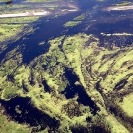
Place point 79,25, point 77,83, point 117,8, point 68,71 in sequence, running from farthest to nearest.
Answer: point 117,8, point 79,25, point 68,71, point 77,83

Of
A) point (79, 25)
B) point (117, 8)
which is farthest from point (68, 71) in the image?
point (117, 8)

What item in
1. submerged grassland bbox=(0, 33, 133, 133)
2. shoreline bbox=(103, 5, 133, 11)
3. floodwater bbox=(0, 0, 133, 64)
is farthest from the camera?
shoreline bbox=(103, 5, 133, 11)

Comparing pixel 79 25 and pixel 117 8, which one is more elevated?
pixel 117 8

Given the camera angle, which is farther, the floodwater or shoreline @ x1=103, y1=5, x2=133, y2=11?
shoreline @ x1=103, y1=5, x2=133, y2=11

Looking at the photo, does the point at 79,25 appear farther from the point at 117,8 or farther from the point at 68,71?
the point at 68,71

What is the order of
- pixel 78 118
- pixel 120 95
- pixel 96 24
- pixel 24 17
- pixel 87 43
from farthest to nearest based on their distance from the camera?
pixel 24 17
pixel 96 24
pixel 87 43
pixel 120 95
pixel 78 118

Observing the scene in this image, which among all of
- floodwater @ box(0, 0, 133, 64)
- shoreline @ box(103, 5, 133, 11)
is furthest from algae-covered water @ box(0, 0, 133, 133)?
shoreline @ box(103, 5, 133, 11)

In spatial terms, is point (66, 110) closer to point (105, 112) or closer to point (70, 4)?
point (105, 112)

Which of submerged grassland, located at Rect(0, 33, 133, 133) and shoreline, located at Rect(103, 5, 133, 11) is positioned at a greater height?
shoreline, located at Rect(103, 5, 133, 11)

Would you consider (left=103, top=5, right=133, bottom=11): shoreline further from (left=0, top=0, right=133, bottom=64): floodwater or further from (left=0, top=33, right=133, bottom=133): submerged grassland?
(left=0, top=33, right=133, bottom=133): submerged grassland

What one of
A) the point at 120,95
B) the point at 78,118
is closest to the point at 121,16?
the point at 120,95

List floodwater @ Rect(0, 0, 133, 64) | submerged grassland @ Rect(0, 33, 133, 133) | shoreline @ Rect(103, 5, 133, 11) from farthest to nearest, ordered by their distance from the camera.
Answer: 1. shoreline @ Rect(103, 5, 133, 11)
2. floodwater @ Rect(0, 0, 133, 64)
3. submerged grassland @ Rect(0, 33, 133, 133)
